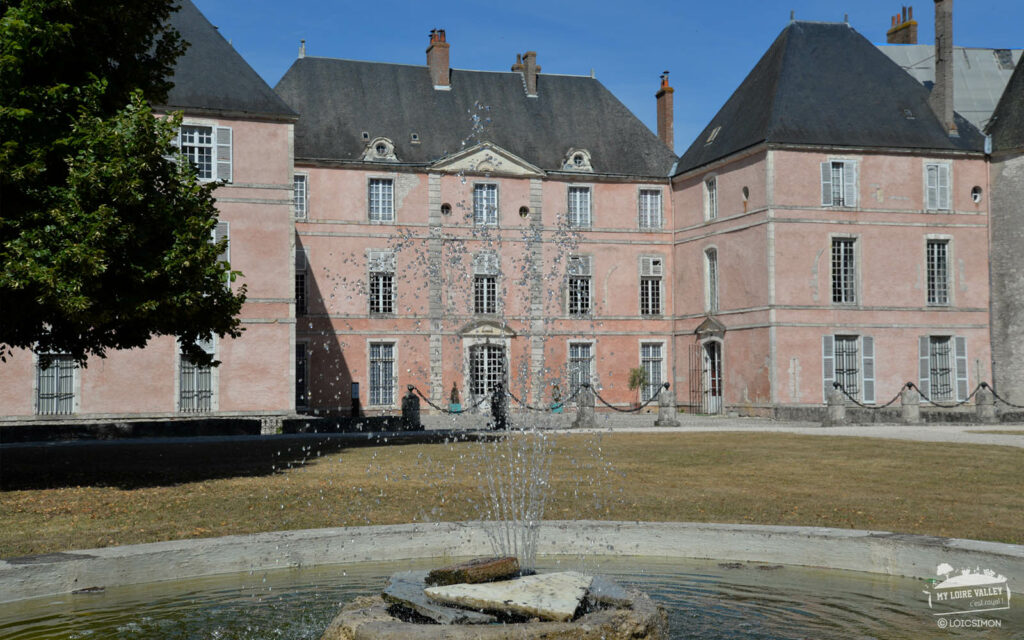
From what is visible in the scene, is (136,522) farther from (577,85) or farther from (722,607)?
(577,85)

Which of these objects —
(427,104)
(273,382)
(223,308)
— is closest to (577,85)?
(427,104)

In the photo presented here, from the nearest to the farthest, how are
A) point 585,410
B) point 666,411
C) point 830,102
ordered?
point 585,410 < point 666,411 < point 830,102

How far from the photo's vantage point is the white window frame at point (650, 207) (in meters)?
33.4

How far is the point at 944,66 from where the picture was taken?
Answer: 29891mm

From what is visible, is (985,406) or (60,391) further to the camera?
(60,391)

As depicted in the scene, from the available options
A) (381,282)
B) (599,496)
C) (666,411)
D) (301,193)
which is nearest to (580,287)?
(381,282)

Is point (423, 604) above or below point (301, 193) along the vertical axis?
below

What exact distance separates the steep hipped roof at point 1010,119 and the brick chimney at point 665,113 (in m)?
10.3

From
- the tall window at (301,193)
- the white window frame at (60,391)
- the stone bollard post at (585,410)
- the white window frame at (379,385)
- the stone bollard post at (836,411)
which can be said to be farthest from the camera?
the white window frame at (379,385)

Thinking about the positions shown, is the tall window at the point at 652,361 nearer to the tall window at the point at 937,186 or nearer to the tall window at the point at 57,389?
the tall window at the point at 937,186

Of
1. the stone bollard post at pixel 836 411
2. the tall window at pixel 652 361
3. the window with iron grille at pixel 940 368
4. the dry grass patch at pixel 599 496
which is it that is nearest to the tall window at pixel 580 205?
the tall window at pixel 652 361

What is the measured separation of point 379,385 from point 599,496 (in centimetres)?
2163

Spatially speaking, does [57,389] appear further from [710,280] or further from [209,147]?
[710,280]

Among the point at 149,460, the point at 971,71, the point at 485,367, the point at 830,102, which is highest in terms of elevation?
the point at 971,71
